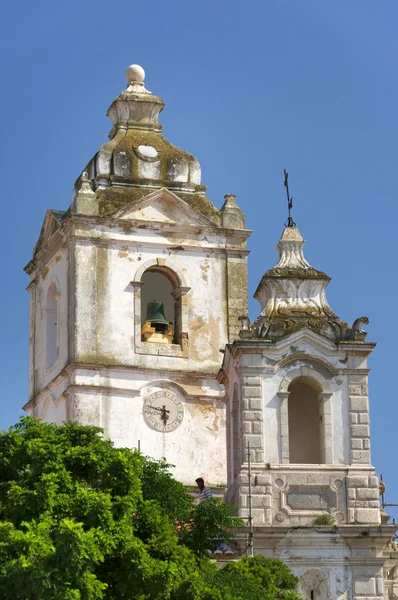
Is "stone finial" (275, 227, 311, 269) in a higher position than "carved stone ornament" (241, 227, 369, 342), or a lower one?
higher

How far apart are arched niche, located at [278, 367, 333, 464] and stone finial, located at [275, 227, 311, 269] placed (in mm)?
2333

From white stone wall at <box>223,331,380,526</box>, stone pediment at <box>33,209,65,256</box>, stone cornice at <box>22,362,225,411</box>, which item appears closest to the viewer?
white stone wall at <box>223,331,380,526</box>

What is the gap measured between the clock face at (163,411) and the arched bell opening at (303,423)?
7954 mm

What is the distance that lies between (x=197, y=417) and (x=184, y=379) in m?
0.90

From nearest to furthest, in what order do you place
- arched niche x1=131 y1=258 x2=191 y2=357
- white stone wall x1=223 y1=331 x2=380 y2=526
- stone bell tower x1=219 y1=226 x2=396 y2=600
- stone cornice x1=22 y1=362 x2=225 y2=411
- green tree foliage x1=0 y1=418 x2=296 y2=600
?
green tree foliage x1=0 y1=418 x2=296 y2=600 < stone bell tower x1=219 y1=226 x2=396 y2=600 < white stone wall x1=223 y1=331 x2=380 y2=526 < stone cornice x1=22 y1=362 x2=225 y2=411 < arched niche x1=131 y1=258 x2=191 y2=357

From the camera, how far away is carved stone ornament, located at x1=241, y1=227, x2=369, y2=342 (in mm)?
50875

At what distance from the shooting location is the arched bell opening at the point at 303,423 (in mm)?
51781

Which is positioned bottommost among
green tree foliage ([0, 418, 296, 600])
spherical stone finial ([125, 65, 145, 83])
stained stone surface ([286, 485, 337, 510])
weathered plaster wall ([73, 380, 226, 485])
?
green tree foliage ([0, 418, 296, 600])

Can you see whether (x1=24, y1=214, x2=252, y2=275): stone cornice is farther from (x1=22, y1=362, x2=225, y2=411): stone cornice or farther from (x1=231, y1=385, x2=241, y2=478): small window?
(x1=231, y1=385, x2=241, y2=478): small window


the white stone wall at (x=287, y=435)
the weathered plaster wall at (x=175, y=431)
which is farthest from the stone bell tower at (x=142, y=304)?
the white stone wall at (x=287, y=435)

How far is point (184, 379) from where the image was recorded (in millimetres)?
60156

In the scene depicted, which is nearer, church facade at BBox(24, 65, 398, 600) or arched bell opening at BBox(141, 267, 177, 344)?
church facade at BBox(24, 65, 398, 600)

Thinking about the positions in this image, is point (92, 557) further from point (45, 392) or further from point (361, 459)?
point (45, 392)

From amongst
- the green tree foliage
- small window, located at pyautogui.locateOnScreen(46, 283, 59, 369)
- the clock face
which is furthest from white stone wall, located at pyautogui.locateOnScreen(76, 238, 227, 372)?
the green tree foliage
